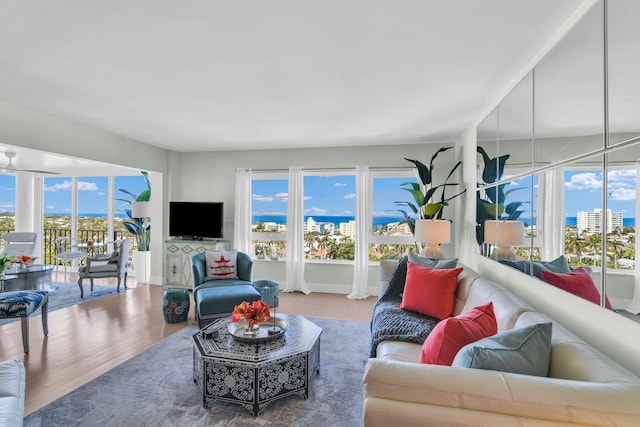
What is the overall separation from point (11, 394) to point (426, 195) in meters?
4.27

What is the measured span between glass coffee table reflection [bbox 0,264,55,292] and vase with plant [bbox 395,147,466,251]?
4.69m

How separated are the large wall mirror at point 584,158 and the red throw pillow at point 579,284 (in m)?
0.02

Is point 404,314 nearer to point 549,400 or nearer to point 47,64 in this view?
point 549,400

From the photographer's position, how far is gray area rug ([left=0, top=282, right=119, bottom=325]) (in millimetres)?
4721

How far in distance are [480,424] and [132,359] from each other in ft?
9.58

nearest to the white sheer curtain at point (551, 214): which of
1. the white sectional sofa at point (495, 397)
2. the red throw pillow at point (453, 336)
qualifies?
the red throw pillow at point (453, 336)

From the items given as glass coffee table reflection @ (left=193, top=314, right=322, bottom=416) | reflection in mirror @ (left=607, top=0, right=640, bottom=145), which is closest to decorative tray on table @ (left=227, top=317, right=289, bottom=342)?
glass coffee table reflection @ (left=193, top=314, right=322, bottom=416)

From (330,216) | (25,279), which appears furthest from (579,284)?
(25,279)

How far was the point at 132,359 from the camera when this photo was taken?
2988 mm

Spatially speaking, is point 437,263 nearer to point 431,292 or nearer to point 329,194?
point 431,292

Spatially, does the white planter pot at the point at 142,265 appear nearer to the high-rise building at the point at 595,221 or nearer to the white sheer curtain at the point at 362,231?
the white sheer curtain at the point at 362,231

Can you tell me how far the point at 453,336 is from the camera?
5.37ft

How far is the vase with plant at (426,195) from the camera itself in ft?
14.7

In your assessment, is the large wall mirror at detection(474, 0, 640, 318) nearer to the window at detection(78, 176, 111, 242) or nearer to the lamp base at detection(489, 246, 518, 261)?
the lamp base at detection(489, 246, 518, 261)
